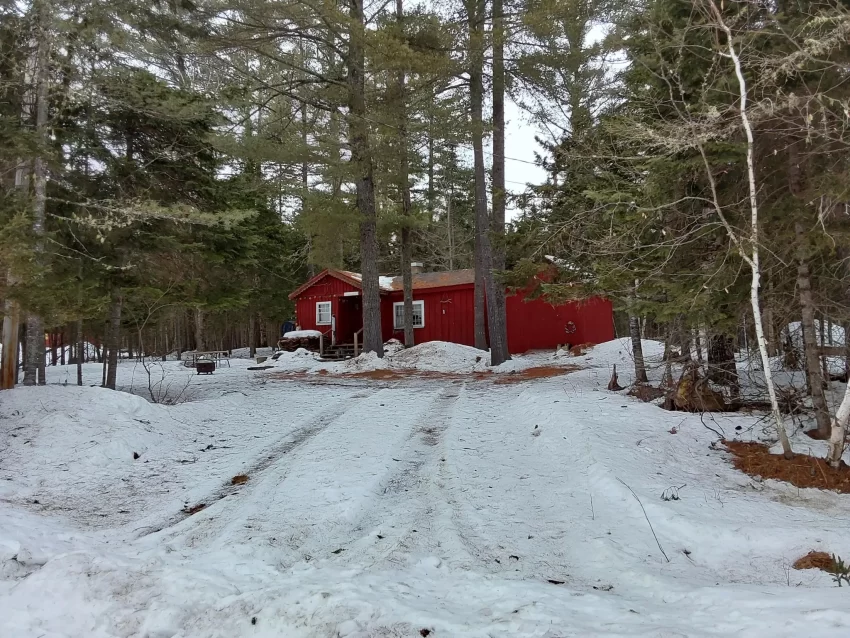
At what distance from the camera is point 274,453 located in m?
5.62

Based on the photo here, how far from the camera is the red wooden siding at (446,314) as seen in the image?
20.7m

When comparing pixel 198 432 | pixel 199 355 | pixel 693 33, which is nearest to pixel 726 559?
pixel 693 33

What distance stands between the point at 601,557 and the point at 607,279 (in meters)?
4.05

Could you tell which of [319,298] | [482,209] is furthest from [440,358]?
[319,298]

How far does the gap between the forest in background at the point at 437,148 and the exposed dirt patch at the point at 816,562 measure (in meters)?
1.95

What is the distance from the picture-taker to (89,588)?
8.46 ft

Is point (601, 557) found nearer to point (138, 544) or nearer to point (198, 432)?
point (138, 544)

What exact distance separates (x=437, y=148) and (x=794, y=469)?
13723 millimetres

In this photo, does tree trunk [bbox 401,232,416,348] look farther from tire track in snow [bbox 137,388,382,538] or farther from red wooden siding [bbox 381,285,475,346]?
tire track in snow [bbox 137,388,382,538]

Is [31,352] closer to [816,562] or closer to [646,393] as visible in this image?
[816,562]

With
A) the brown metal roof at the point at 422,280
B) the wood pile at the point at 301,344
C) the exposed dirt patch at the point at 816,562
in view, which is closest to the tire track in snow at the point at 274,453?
the exposed dirt patch at the point at 816,562

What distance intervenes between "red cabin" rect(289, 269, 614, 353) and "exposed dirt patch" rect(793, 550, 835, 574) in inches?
641

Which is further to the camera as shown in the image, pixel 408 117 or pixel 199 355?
pixel 199 355

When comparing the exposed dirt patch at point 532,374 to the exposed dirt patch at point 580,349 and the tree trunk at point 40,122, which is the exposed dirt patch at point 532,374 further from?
the tree trunk at point 40,122
